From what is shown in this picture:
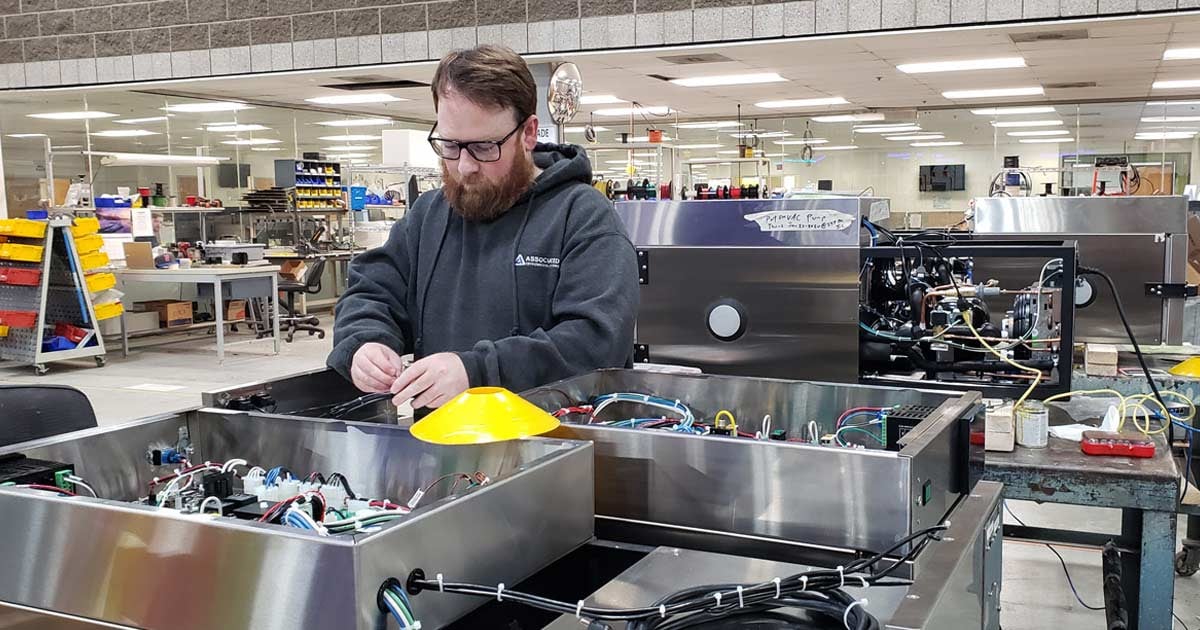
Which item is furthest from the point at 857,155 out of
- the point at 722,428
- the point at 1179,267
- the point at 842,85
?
the point at 722,428

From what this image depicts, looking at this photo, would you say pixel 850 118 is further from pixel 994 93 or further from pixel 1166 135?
pixel 1166 135

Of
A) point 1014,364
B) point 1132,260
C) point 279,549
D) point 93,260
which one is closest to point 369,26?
point 93,260

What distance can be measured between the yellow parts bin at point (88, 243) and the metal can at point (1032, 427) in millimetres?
7289

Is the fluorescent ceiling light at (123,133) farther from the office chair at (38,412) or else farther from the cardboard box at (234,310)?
the office chair at (38,412)

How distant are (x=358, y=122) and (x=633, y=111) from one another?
12.8 ft

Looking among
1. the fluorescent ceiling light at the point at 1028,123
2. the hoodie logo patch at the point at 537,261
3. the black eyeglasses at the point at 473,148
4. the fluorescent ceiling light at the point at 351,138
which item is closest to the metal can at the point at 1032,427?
the hoodie logo patch at the point at 537,261

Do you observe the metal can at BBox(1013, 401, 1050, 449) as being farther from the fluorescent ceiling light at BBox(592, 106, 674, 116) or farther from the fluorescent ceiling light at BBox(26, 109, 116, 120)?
the fluorescent ceiling light at BBox(592, 106, 674, 116)

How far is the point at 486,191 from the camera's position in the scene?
1740mm

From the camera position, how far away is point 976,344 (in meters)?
2.82

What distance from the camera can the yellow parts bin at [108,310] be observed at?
777 centimetres

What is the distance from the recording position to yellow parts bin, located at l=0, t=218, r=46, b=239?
7.09 m

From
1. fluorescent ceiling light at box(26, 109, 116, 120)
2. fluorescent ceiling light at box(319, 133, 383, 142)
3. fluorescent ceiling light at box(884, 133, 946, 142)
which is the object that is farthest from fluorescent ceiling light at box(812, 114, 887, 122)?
fluorescent ceiling light at box(26, 109, 116, 120)

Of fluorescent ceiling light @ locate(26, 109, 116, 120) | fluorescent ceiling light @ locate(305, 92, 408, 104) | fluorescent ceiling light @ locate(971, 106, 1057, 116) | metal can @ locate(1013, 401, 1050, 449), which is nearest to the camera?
metal can @ locate(1013, 401, 1050, 449)

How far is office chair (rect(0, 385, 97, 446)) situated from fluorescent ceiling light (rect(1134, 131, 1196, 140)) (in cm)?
1358
